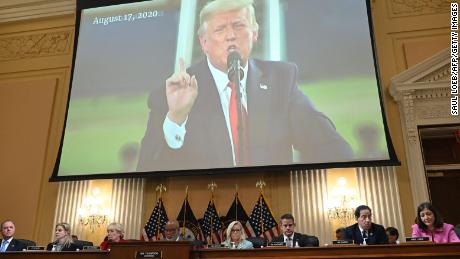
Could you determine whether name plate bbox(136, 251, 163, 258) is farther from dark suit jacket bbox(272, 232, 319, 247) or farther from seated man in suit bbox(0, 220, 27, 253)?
seated man in suit bbox(0, 220, 27, 253)

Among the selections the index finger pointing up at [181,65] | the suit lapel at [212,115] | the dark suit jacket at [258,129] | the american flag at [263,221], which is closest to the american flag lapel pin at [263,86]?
the dark suit jacket at [258,129]

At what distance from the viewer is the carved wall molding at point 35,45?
9000 millimetres

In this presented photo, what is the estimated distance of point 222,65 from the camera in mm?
7285

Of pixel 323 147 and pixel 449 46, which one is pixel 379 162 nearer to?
pixel 323 147

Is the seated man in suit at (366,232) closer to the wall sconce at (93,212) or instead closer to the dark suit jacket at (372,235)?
the dark suit jacket at (372,235)

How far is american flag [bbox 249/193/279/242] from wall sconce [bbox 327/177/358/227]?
2.86 ft

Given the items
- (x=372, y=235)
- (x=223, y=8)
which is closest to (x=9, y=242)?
(x=372, y=235)

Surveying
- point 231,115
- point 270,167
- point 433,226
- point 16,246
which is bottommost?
point 16,246

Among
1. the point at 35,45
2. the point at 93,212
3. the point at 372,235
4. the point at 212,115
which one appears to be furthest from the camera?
the point at 35,45

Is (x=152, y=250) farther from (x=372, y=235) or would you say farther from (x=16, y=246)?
(x=16, y=246)

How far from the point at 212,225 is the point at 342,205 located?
6.56 ft

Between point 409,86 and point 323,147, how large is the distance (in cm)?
176

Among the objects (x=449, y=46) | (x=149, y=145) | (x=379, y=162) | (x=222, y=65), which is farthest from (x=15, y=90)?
(x=449, y=46)

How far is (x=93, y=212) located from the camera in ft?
24.0
